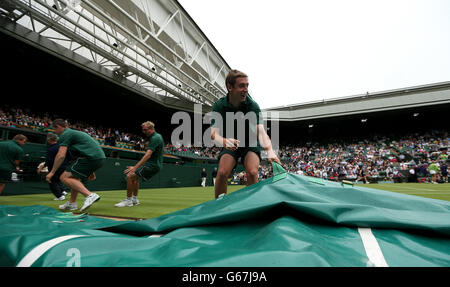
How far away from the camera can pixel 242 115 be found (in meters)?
2.68

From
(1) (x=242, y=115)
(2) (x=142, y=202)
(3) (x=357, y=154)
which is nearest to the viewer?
(1) (x=242, y=115)

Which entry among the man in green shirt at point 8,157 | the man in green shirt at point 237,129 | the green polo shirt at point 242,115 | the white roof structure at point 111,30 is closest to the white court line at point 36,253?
the man in green shirt at point 237,129

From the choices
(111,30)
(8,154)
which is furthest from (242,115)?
(111,30)

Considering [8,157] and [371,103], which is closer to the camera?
[8,157]

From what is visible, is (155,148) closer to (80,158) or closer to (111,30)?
(80,158)

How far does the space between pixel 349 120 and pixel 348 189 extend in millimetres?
28866

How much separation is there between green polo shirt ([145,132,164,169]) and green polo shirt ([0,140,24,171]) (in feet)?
11.4

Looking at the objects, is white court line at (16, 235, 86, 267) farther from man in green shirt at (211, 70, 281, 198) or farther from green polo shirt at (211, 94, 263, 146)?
green polo shirt at (211, 94, 263, 146)

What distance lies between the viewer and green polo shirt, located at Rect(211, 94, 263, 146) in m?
2.63

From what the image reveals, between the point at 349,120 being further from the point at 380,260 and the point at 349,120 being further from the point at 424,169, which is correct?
the point at 380,260

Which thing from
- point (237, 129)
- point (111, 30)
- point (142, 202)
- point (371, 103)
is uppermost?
point (111, 30)

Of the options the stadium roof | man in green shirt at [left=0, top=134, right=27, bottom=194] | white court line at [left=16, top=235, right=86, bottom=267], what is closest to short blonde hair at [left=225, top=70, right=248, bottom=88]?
white court line at [left=16, top=235, right=86, bottom=267]

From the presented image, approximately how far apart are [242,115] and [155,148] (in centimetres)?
234

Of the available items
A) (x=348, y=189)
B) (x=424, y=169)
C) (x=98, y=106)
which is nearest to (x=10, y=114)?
(x=98, y=106)
